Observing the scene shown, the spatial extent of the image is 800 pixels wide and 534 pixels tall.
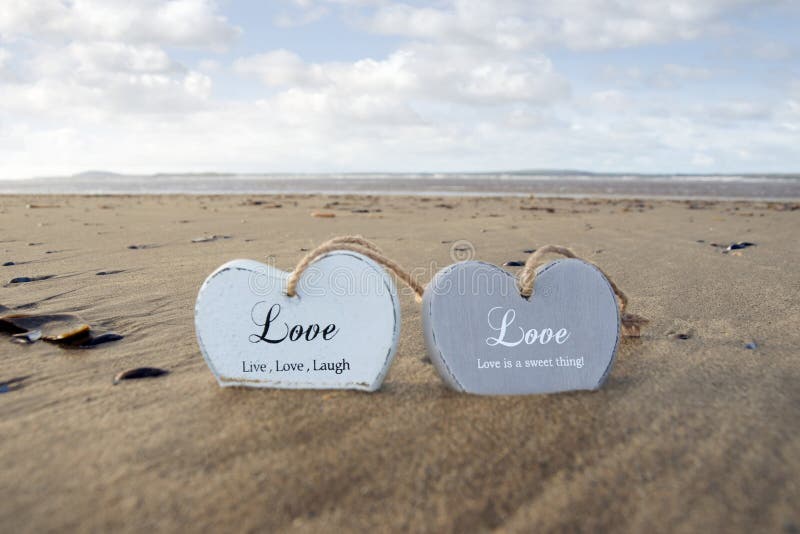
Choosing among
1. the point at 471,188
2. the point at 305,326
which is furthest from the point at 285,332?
the point at 471,188

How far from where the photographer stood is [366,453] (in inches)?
59.2

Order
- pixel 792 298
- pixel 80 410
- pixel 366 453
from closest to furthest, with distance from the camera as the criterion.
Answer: pixel 366 453 → pixel 80 410 → pixel 792 298

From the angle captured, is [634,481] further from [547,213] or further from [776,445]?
[547,213]

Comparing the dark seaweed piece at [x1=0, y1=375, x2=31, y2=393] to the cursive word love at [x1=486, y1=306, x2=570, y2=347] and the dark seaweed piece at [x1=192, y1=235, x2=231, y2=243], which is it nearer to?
the cursive word love at [x1=486, y1=306, x2=570, y2=347]

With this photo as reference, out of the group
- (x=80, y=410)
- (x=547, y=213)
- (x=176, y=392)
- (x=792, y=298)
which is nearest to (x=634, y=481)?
(x=176, y=392)

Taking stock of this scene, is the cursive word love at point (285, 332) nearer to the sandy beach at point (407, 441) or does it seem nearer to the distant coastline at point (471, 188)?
the sandy beach at point (407, 441)

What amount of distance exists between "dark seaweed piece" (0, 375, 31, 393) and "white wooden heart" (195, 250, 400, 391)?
23.9 inches

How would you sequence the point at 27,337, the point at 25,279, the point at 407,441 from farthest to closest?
1. the point at 25,279
2. the point at 27,337
3. the point at 407,441

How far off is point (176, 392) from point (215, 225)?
5.68 metres

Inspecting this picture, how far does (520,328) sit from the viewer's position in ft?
6.48

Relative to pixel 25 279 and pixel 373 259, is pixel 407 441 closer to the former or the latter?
pixel 373 259

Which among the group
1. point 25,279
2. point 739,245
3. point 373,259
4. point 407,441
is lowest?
point 407,441

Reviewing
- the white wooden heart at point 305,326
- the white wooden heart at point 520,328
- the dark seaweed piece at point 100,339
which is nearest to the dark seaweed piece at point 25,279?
the dark seaweed piece at point 100,339

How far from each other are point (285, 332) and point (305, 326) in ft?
0.22
